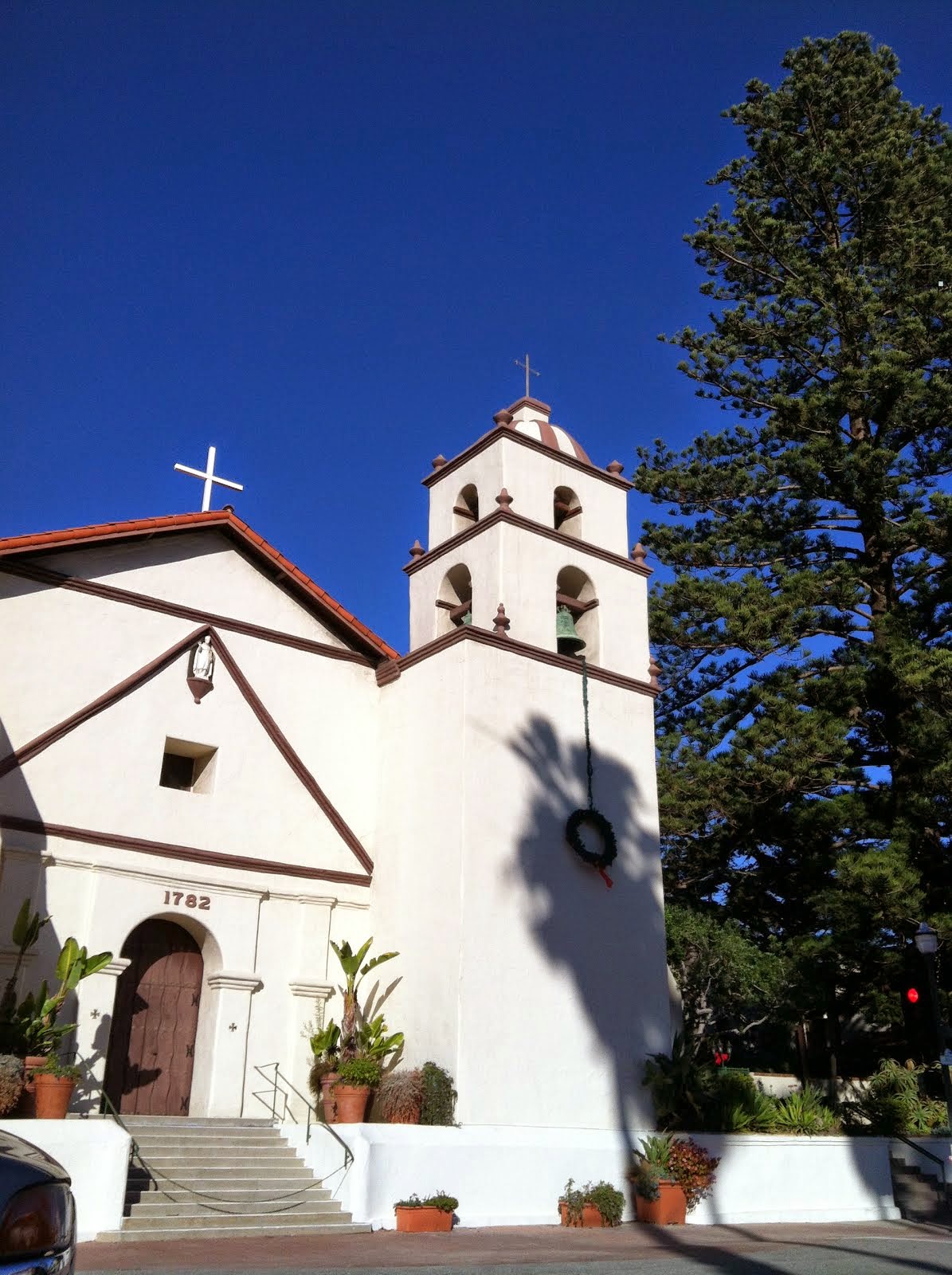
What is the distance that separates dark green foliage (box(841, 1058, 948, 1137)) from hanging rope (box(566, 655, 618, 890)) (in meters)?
6.20

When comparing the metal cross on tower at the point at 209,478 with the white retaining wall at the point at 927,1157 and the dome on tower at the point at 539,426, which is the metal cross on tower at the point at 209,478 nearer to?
the dome on tower at the point at 539,426

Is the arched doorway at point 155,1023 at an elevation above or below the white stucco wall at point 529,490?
below

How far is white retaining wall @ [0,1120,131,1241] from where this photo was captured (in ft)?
33.7

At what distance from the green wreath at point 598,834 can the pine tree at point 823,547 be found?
556cm

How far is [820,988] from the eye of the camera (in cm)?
2098

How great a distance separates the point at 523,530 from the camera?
17422mm

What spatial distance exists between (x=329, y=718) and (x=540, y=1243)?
7971 millimetres

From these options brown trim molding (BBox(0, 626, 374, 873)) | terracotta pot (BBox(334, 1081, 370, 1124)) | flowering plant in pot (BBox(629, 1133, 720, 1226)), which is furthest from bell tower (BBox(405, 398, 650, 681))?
flowering plant in pot (BBox(629, 1133, 720, 1226))

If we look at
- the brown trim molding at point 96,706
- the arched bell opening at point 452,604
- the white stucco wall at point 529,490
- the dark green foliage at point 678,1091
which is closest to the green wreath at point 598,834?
the dark green foliage at point 678,1091

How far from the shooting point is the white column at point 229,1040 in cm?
1402

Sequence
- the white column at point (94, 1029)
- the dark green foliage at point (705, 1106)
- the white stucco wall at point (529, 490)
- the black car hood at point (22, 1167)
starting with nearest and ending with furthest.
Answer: the black car hood at point (22, 1167) < the white column at point (94, 1029) < the dark green foliage at point (705, 1106) < the white stucco wall at point (529, 490)

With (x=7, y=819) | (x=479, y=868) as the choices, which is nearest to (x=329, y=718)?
(x=479, y=868)

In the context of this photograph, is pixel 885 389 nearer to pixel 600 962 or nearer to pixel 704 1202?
pixel 600 962

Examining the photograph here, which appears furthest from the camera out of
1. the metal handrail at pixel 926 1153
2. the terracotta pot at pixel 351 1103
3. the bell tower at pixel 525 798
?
the metal handrail at pixel 926 1153
